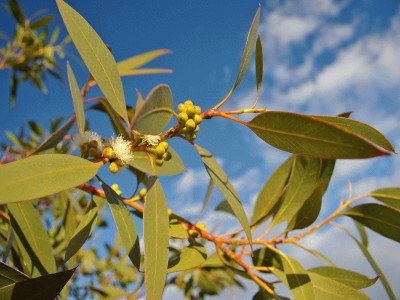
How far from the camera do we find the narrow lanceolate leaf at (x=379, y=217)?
3.99 ft

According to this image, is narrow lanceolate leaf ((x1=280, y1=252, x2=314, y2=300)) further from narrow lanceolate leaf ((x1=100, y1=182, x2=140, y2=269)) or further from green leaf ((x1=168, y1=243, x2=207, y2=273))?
narrow lanceolate leaf ((x1=100, y1=182, x2=140, y2=269))

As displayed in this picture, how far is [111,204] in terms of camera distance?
89 centimetres

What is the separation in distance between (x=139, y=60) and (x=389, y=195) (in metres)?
1.13

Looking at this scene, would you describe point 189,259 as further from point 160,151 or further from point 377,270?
point 377,270

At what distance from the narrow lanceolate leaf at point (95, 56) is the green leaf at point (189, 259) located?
1.42 ft

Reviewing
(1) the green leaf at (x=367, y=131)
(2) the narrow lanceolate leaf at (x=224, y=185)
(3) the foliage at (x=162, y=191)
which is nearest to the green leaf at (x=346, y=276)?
(3) the foliage at (x=162, y=191)

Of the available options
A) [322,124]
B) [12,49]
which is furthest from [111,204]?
[12,49]

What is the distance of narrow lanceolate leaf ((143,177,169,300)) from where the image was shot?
795mm

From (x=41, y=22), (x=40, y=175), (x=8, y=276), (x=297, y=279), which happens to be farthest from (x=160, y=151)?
(x=41, y=22)

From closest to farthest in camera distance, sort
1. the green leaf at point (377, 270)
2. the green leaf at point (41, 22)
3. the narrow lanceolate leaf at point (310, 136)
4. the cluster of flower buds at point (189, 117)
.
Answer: the narrow lanceolate leaf at point (310, 136) → the cluster of flower buds at point (189, 117) → the green leaf at point (377, 270) → the green leaf at point (41, 22)

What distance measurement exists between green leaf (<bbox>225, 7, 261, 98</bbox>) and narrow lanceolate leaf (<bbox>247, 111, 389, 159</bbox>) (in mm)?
118

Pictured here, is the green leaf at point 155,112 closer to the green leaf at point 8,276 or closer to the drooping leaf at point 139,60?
the green leaf at point 8,276

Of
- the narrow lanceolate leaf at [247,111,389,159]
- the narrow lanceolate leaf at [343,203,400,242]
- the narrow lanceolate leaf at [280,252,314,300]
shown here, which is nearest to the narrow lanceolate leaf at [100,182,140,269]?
the narrow lanceolate leaf at [247,111,389,159]

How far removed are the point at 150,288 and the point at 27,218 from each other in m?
0.46
